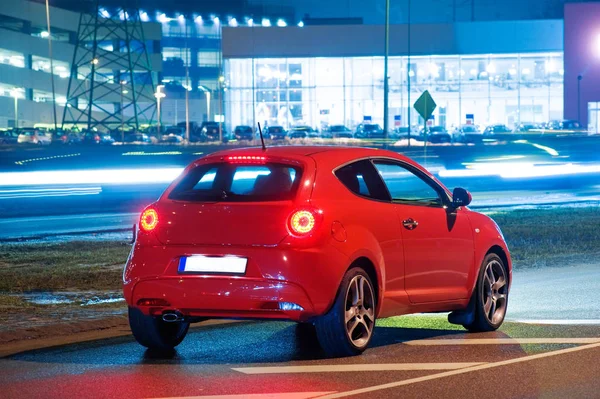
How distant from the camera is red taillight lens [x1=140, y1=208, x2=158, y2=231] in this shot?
8.86 meters

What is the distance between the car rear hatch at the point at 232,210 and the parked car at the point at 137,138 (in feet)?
250

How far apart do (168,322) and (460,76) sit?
92294mm

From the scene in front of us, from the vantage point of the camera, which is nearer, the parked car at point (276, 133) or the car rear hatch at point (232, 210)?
the car rear hatch at point (232, 210)

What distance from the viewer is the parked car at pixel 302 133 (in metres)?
88.2

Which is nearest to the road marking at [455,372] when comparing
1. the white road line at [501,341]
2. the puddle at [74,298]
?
the white road line at [501,341]

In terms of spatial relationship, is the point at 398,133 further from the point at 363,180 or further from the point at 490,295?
the point at 363,180

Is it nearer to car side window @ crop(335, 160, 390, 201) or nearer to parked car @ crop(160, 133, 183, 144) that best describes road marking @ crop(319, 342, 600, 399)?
car side window @ crop(335, 160, 390, 201)

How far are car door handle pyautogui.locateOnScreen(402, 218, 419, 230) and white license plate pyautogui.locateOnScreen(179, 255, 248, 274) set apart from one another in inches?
62.2

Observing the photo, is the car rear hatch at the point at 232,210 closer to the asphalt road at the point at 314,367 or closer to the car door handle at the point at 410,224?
the asphalt road at the point at 314,367

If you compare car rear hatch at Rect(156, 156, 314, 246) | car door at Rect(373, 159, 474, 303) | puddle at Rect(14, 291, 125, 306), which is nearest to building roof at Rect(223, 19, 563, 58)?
puddle at Rect(14, 291, 125, 306)

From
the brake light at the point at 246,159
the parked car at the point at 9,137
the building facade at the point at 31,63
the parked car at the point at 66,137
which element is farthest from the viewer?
the building facade at the point at 31,63

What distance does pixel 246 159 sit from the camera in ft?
29.8

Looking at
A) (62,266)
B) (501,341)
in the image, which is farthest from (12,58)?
(501,341)

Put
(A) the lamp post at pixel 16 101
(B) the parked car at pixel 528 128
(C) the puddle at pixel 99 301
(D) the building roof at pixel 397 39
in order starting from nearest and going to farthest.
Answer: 1. (C) the puddle at pixel 99 301
2. (B) the parked car at pixel 528 128
3. (D) the building roof at pixel 397 39
4. (A) the lamp post at pixel 16 101
